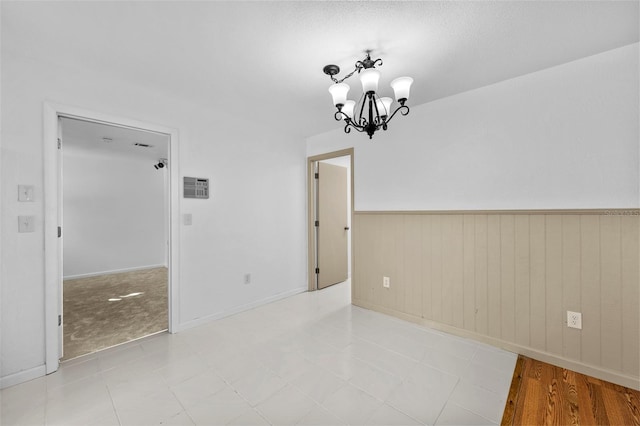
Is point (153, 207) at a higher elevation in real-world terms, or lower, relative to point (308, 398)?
higher

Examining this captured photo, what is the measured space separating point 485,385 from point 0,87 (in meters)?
3.98

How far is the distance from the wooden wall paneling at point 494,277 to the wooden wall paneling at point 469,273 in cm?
12

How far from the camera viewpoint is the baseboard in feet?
6.19

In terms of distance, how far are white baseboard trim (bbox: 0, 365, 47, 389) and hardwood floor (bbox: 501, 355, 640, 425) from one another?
3.16m

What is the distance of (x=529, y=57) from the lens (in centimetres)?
201

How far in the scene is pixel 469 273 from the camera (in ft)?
8.48

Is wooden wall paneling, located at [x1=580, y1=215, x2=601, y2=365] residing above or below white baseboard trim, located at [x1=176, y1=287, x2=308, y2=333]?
above

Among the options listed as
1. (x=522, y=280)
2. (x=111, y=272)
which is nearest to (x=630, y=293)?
(x=522, y=280)

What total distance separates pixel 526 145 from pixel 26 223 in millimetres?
3948

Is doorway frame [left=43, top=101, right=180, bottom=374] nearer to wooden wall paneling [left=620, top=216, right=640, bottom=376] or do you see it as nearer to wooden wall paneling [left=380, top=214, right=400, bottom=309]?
wooden wall paneling [left=380, top=214, right=400, bottom=309]

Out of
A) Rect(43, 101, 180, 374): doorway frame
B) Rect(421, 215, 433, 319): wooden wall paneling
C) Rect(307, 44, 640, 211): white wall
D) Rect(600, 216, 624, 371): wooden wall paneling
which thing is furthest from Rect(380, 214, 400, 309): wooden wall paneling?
Rect(43, 101, 180, 374): doorway frame

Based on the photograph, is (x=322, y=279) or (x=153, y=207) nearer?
(x=322, y=279)

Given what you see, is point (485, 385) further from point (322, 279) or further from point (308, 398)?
point (322, 279)

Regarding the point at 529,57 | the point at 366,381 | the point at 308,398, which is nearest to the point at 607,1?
the point at 529,57
